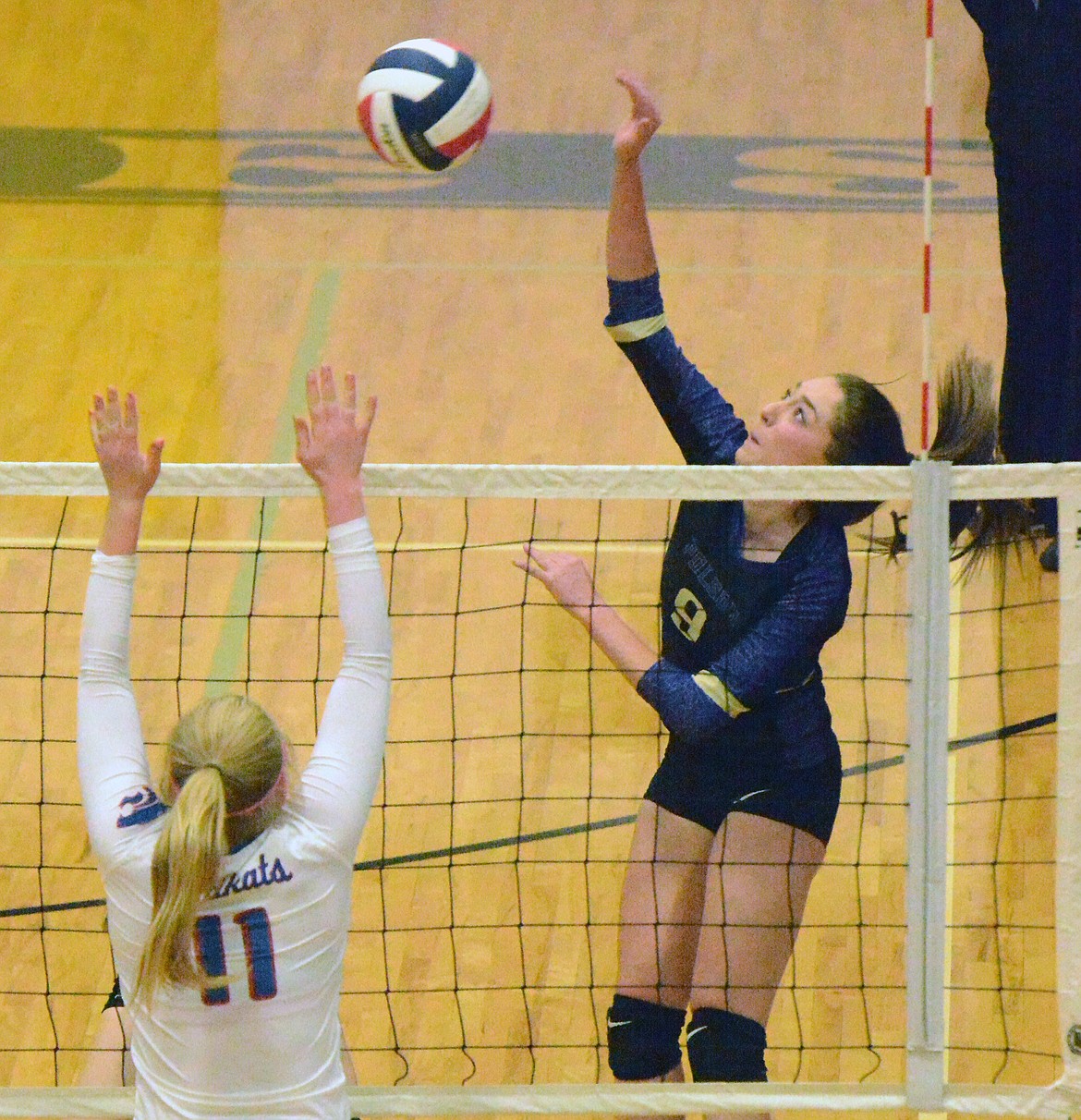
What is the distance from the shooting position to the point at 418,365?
7.36 metres

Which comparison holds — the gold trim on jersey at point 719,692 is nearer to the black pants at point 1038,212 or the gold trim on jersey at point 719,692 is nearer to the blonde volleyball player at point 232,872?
the blonde volleyball player at point 232,872

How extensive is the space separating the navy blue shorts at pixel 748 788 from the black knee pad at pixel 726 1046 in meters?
0.38

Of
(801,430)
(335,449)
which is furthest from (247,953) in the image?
(801,430)

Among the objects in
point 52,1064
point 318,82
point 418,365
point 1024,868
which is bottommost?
point 52,1064

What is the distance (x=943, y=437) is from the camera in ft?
12.7

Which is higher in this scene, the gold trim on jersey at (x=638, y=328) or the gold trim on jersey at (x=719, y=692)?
the gold trim on jersey at (x=638, y=328)

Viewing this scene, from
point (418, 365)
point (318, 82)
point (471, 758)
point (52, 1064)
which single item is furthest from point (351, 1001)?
point (318, 82)

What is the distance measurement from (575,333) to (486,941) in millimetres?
3569

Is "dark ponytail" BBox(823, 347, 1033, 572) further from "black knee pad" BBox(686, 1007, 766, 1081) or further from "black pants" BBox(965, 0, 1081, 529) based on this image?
"black pants" BBox(965, 0, 1081, 529)

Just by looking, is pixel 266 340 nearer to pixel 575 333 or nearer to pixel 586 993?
pixel 575 333

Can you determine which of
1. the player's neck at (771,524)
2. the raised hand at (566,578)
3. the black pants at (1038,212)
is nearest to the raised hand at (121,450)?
the raised hand at (566,578)

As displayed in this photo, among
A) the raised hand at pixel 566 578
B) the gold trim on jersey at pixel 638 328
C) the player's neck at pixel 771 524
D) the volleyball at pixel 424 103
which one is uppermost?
the volleyball at pixel 424 103

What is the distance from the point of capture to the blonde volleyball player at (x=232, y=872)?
2.54 meters

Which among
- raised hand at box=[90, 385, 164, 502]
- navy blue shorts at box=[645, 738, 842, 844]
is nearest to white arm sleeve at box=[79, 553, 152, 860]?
raised hand at box=[90, 385, 164, 502]
